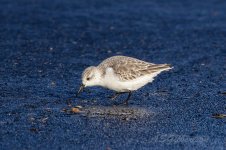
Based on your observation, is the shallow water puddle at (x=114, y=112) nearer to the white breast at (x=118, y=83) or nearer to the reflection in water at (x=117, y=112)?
the reflection in water at (x=117, y=112)

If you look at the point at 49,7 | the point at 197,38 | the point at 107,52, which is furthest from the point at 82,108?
the point at 49,7

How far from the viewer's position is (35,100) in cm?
1080

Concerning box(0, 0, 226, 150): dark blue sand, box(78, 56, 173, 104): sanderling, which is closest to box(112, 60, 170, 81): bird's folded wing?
box(78, 56, 173, 104): sanderling

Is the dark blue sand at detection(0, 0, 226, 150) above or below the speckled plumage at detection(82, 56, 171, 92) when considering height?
below

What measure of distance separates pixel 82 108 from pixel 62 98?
2.41 ft

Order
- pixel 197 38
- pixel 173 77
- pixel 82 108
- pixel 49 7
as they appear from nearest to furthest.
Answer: pixel 82 108, pixel 173 77, pixel 197 38, pixel 49 7

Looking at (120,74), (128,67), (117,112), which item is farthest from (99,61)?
(117,112)

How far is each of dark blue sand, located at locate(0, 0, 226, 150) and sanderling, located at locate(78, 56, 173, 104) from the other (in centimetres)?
32

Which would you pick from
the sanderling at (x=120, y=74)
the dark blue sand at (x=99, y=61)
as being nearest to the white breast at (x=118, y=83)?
the sanderling at (x=120, y=74)

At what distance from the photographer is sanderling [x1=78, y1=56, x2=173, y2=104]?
10859mm

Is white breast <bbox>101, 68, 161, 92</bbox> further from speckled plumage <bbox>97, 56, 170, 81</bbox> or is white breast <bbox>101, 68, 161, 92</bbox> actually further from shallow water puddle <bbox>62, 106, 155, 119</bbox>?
shallow water puddle <bbox>62, 106, 155, 119</bbox>

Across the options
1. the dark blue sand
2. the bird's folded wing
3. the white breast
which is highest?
the bird's folded wing

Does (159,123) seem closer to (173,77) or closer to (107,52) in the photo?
(173,77)

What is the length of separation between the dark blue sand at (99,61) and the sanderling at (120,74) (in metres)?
0.32
